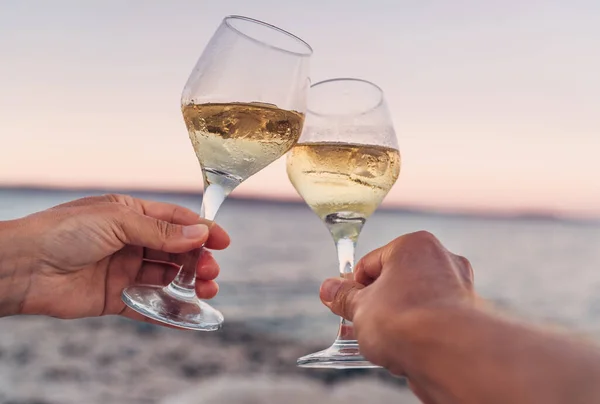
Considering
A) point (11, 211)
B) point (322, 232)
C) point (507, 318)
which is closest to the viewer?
point (507, 318)

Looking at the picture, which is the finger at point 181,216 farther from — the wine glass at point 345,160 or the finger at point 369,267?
the finger at point 369,267

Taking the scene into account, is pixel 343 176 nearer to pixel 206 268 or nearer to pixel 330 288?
pixel 330 288

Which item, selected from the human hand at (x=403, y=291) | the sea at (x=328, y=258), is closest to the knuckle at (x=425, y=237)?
the human hand at (x=403, y=291)

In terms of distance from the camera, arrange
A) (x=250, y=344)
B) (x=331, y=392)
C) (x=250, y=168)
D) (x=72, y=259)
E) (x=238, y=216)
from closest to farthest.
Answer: (x=250, y=168)
(x=72, y=259)
(x=331, y=392)
(x=250, y=344)
(x=238, y=216)

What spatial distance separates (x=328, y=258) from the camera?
8.09 metres

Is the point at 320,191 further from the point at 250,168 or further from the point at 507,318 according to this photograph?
the point at 507,318

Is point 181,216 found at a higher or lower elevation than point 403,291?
lower

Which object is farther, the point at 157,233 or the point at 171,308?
the point at 157,233

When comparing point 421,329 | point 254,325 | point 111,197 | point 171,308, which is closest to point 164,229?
point 171,308

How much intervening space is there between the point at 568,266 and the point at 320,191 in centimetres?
828

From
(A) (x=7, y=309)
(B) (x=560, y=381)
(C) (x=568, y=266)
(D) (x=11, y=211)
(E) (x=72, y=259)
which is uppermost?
(B) (x=560, y=381)

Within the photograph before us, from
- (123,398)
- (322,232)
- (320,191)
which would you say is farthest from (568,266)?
(320,191)

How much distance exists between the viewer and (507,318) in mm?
761

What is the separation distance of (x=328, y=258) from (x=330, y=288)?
6.89 m
